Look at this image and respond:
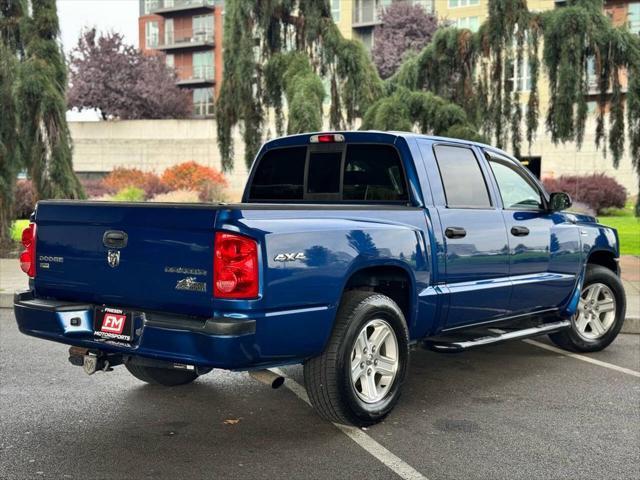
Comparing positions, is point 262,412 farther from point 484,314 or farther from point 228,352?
point 484,314

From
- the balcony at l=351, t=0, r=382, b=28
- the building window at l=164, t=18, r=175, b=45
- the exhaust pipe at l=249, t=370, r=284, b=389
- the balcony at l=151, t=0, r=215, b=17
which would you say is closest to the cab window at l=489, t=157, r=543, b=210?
the exhaust pipe at l=249, t=370, r=284, b=389

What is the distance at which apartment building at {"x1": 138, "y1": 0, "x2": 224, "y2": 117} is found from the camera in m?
65.1

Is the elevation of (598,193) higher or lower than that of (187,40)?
lower

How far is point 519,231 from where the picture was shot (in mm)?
6562

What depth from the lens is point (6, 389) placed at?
19.8ft

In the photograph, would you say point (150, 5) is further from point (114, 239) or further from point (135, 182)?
point (114, 239)

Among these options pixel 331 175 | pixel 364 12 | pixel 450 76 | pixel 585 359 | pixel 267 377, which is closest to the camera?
pixel 267 377

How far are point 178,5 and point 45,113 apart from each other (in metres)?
54.3

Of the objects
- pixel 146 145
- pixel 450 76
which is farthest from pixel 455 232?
pixel 146 145

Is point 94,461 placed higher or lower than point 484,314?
lower

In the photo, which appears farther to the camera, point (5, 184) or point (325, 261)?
point (5, 184)

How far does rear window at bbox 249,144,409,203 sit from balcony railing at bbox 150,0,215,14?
61.8 metres

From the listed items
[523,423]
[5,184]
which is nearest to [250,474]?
[523,423]

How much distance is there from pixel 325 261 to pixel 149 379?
2.19 metres
